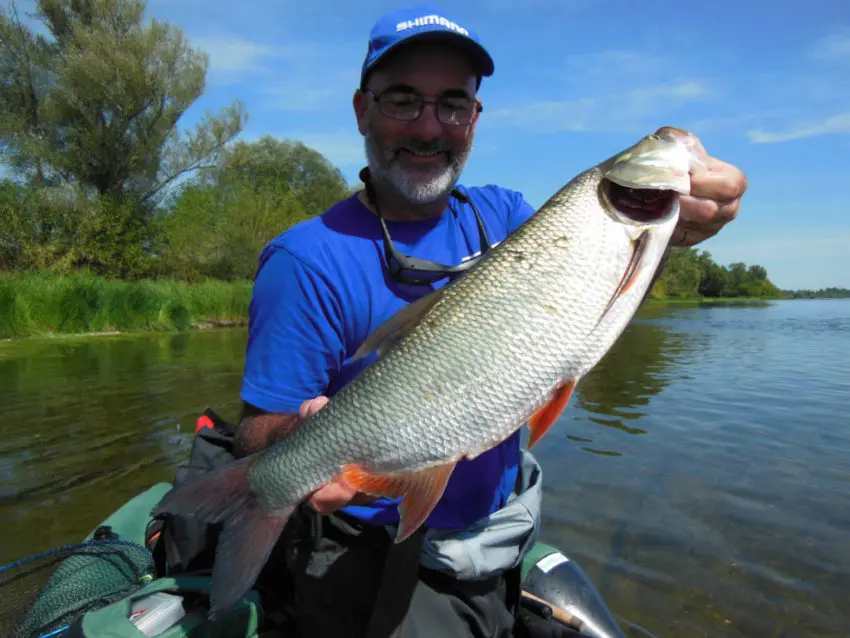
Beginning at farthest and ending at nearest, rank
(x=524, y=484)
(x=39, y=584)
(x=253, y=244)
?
(x=253, y=244)
(x=39, y=584)
(x=524, y=484)

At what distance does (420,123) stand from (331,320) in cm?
100

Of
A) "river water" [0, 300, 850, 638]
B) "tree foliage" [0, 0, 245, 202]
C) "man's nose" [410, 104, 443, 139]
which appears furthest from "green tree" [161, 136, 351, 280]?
"man's nose" [410, 104, 443, 139]

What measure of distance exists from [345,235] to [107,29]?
3105cm

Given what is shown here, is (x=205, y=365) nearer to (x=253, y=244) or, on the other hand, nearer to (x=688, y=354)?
(x=688, y=354)

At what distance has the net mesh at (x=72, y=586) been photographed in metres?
2.99

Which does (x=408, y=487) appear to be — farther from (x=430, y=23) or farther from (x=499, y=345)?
(x=430, y=23)

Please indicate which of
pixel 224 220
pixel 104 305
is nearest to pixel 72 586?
pixel 104 305

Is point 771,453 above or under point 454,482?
under

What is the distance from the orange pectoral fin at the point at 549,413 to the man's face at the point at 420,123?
112cm

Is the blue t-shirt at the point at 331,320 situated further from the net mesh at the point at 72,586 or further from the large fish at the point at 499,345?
A: the net mesh at the point at 72,586

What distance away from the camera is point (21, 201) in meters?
25.2

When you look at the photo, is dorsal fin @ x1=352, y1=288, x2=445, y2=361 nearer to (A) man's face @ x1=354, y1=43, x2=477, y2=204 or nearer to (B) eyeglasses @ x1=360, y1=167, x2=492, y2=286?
(B) eyeglasses @ x1=360, y1=167, x2=492, y2=286

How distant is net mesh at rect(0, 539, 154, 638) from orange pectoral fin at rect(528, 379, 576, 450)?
207 centimetres

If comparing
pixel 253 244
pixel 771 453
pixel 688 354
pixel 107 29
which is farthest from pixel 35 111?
pixel 771 453
